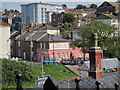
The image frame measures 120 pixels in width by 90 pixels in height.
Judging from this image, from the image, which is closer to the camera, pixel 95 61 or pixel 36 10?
pixel 95 61

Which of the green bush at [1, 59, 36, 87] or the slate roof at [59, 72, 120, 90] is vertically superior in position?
the slate roof at [59, 72, 120, 90]

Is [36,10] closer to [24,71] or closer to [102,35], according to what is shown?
[24,71]

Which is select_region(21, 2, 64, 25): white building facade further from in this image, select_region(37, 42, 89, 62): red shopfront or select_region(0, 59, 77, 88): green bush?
select_region(37, 42, 89, 62): red shopfront

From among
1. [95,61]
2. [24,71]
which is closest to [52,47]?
[24,71]

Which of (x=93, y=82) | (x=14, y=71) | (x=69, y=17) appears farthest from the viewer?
(x=69, y=17)

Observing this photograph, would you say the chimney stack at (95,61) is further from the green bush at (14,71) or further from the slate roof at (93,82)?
the green bush at (14,71)

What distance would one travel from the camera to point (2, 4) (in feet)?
5.79

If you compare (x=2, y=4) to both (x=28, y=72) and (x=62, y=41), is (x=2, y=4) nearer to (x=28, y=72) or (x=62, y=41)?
(x=28, y=72)

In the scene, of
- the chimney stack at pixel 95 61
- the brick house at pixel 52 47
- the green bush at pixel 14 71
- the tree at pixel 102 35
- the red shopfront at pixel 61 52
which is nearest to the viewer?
the chimney stack at pixel 95 61

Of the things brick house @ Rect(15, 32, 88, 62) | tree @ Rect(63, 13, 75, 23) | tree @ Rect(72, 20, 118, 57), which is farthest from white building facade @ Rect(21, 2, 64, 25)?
tree @ Rect(63, 13, 75, 23)

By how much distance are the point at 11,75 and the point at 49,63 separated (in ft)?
11.1

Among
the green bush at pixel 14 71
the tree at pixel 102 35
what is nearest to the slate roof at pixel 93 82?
the green bush at pixel 14 71

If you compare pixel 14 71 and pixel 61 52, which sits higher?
pixel 61 52

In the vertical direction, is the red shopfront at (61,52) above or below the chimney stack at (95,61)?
below
